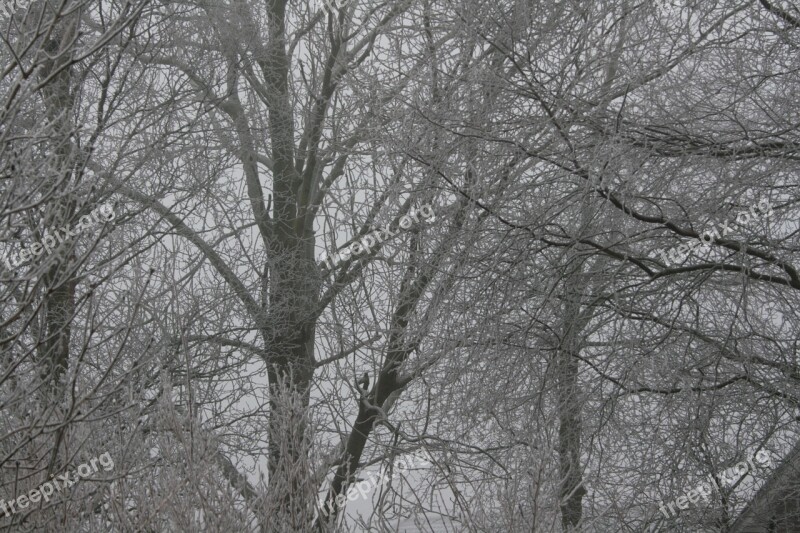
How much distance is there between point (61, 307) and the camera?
28.3ft

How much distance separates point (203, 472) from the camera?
4180mm

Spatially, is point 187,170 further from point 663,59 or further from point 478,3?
point 663,59

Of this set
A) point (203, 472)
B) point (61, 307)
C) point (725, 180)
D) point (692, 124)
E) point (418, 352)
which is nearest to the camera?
point (203, 472)

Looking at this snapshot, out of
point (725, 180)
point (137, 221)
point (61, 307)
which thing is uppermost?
point (137, 221)

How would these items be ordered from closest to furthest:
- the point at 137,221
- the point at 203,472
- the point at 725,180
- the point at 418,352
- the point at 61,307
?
Answer: 1. the point at 203,472
2. the point at 725,180
3. the point at 418,352
4. the point at 61,307
5. the point at 137,221

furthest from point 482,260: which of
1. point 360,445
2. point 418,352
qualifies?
point 360,445

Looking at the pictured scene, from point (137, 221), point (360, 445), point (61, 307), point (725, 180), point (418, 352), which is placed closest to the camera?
point (725, 180)

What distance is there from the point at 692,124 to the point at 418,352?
278 centimetres

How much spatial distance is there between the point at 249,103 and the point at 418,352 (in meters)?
5.50

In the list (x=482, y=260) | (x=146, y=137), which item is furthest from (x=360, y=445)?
(x=482, y=260)

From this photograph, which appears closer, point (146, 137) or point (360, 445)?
point (146, 137)

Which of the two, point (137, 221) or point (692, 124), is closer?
point (692, 124)

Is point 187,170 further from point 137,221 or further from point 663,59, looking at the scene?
point 663,59

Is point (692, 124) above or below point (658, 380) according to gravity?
above
